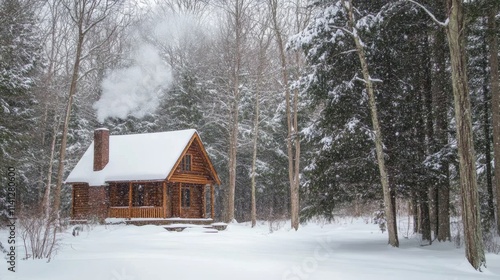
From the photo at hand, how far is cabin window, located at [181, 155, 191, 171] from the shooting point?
27.5 m

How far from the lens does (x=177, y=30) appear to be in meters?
36.9

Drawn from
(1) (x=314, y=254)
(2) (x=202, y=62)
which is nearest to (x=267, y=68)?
(2) (x=202, y=62)

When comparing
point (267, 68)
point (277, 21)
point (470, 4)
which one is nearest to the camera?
point (470, 4)

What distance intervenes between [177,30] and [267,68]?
1090 cm

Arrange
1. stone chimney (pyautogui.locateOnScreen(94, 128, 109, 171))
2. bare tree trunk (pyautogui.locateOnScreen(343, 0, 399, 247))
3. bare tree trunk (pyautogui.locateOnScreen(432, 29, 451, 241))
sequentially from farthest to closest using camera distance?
stone chimney (pyautogui.locateOnScreen(94, 128, 109, 171))
bare tree trunk (pyautogui.locateOnScreen(432, 29, 451, 241))
bare tree trunk (pyautogui.locateOnScreen(343, 0, 399, 247))

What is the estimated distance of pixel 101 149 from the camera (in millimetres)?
26797

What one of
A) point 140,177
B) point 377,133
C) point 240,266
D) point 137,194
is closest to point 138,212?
→ point 140,177

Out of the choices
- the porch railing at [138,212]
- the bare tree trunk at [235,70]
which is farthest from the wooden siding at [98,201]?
the bare tree trunk at [235,70]

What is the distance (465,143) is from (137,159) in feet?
66.2

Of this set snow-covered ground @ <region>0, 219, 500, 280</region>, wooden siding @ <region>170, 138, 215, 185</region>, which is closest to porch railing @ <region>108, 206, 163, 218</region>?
wooden siding @ <region>170, 138, 215, 185</region>

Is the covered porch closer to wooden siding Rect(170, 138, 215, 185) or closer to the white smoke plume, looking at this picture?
wooden siding Rect(170, 138, 215, 185)

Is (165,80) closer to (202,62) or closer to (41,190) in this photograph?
(202,62)

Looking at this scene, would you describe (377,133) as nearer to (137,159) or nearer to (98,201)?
(137,159)

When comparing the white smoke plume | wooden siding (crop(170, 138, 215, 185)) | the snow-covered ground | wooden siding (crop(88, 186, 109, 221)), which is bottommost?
the snow-covered ground
